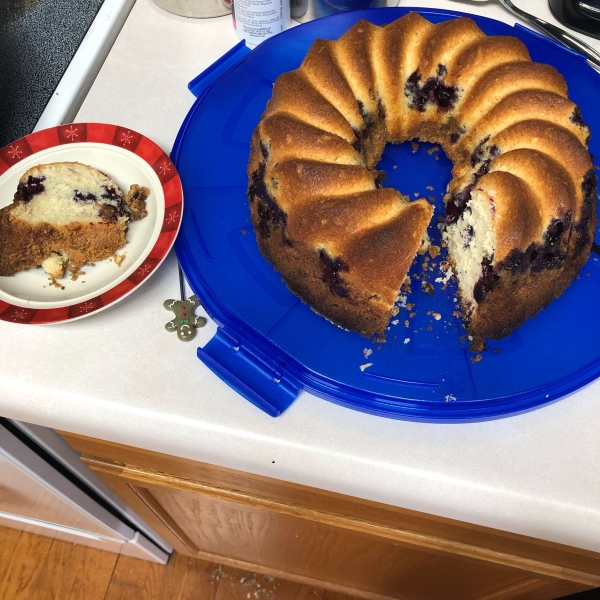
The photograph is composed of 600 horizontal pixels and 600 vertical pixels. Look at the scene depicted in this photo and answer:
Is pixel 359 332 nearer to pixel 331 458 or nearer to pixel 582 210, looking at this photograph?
pixel 331 458

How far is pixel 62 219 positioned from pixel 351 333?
500 mm

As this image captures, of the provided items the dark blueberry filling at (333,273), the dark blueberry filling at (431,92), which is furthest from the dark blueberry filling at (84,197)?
the dark blueberry filling at (431,92)

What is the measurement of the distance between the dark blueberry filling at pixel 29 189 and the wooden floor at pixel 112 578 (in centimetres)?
140

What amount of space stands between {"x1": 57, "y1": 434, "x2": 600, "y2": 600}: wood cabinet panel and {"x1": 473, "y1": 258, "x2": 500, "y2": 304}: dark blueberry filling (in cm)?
35

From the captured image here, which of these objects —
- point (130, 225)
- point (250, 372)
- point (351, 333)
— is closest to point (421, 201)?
point (351, 333)

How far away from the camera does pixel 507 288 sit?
0.87 meters

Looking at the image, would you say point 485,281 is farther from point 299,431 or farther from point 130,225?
point 130,225

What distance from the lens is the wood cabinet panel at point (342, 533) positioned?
35.6 inches

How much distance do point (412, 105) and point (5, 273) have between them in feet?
2.53

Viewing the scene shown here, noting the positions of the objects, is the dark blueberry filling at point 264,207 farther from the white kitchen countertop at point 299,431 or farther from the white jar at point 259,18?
the white jar at point 259,18

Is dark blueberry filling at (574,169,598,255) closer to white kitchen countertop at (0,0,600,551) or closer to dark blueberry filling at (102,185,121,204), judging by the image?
white kitchen countertop at (0,0,600,551)

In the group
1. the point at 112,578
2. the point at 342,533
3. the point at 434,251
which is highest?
the point at 434,251

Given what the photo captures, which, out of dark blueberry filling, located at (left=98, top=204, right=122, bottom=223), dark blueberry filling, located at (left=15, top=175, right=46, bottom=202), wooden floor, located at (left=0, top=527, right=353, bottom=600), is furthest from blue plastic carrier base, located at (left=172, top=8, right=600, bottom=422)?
wooden floor, located at (left=0, top=527, right=353, bottom=600)

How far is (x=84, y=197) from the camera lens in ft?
3.01
